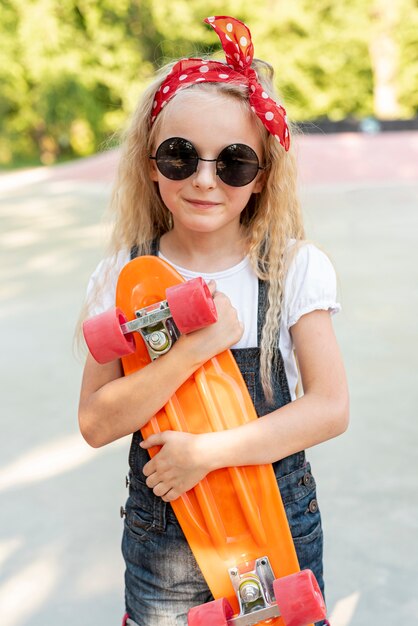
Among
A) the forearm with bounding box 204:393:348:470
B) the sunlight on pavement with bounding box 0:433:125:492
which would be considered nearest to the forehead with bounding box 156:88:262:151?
the forearm with bounding box 204:393:348:470

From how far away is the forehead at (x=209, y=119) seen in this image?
1.30m

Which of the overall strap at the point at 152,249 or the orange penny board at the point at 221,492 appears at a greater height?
the overall strap at the point at 152,249

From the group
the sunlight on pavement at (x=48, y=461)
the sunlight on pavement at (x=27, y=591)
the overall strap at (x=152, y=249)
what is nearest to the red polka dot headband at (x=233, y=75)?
the overall strap at (x=152, y=249)

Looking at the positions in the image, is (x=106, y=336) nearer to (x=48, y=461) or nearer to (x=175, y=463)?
(x=175, y=463)

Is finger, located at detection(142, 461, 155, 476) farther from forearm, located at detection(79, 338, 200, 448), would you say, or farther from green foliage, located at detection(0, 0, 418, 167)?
green foliage, located at detection(0, 0, 418, 167)

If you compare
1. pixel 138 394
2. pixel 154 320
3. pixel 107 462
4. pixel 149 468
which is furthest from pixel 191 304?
pixel 107 462

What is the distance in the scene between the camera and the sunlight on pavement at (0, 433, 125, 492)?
2.92 m

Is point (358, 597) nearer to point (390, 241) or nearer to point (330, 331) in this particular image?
point (330, 331)

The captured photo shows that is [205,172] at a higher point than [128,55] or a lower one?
lower

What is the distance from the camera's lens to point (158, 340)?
1.28 metres

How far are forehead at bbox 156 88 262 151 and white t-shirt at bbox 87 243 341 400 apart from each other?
21 centimetres

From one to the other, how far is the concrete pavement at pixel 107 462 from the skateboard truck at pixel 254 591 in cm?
79

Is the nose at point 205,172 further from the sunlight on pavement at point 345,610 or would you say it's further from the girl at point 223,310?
the sunlight on pavement at point 345,610

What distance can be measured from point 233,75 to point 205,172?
7.5 inches
